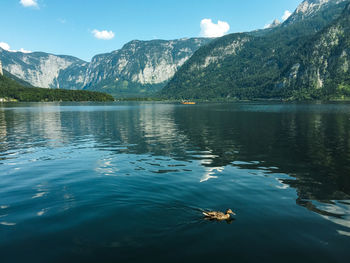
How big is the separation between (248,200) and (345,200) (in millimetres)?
7382

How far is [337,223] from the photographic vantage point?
576 inches

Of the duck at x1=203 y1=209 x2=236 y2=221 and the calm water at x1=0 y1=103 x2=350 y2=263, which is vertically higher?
the duck at x1=203 y1=209 x2=236 y2=221

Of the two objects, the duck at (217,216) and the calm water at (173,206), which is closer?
the calm water at (173,206)

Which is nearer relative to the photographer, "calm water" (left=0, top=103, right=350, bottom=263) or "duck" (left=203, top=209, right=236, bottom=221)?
"calm water" (left=0, top=103, right=350, bottom=263)

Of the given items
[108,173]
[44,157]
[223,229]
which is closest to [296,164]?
[223,229]

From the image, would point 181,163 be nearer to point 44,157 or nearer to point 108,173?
point 108,173

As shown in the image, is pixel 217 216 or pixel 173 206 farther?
pixel 173 206

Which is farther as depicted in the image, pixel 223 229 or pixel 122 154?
pixel 122 154

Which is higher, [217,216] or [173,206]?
[217,216]

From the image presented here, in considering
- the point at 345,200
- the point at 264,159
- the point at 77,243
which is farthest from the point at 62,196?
the point at 264,159

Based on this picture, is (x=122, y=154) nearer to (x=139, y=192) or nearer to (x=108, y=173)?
(x=108, y=173)

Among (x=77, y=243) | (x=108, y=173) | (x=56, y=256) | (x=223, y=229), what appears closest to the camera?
(x=56, y=256)

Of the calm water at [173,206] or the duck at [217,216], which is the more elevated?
the duck at [217,216]

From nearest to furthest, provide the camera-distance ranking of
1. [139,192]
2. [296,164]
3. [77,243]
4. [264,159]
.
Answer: [77,243], [139,192], [296,164], [264,159]
